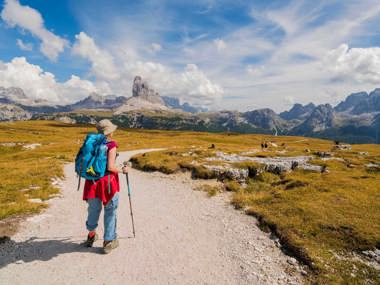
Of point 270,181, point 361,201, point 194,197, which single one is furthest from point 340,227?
point 270,181

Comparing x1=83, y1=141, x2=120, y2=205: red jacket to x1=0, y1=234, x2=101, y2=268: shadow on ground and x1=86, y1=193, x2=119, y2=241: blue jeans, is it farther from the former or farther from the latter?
x1=0, y1=234, x2=101, y2=268: shadow on ground

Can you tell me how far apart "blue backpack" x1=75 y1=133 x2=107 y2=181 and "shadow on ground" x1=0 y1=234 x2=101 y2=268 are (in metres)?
3.31

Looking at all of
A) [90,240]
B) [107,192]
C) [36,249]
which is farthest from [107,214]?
[36,249]

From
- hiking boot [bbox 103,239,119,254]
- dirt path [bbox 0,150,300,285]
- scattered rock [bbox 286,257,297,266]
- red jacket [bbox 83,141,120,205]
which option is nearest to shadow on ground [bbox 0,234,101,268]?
dirt path [bbox 0,150,300,285]

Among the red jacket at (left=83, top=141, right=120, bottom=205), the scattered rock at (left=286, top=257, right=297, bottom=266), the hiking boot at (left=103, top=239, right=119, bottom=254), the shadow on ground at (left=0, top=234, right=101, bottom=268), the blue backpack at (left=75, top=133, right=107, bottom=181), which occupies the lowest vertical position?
the scattered rock at (left=286, top=257, right=297, bottom=266)

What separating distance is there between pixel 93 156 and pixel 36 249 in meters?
4.73

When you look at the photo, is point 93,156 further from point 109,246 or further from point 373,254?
point 373,254

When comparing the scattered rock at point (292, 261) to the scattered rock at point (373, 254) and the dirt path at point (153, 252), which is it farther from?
the scattered rock at point (373, 254)

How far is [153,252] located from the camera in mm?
10859

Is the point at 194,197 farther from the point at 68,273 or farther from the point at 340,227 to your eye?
the point at 68,273

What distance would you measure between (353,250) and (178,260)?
7.30 metres

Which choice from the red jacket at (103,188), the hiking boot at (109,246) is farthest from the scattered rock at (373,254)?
the red jacket at (103,188)

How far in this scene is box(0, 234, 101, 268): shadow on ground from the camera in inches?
404

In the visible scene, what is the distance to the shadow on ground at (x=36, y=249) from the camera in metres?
10.2
